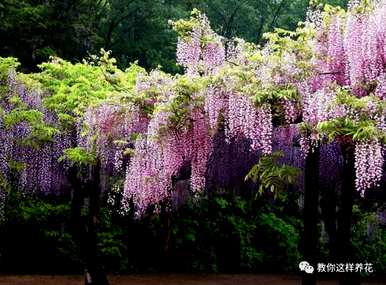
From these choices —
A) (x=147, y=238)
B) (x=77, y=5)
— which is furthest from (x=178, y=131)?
(x=77, y=5)

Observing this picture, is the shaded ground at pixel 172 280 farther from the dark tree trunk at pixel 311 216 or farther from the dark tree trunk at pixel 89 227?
the dark tree trunk at pixel 311 216

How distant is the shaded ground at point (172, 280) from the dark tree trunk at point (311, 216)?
333 inches

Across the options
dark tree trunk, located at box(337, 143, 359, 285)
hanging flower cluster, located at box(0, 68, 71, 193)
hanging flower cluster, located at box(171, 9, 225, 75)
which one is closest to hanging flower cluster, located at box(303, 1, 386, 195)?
dark tree trunk, located at box(337, 143, 359, 285)

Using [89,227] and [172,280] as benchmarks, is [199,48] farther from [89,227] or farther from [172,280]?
[172,280]

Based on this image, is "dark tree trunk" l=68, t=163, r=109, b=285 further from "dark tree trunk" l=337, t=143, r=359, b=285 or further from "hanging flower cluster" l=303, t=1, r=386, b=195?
"hanging flower cluster" l=303, t=1, r=386, b=195

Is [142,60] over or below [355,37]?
over

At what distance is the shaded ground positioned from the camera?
49.4 feet

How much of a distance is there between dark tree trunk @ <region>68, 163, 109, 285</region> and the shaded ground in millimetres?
4157

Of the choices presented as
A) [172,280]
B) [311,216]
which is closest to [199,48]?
[311,216]

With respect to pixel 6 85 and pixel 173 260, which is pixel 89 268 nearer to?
pixel 6 85

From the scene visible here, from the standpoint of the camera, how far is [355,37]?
7016 mm

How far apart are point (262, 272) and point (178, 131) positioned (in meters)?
12.1

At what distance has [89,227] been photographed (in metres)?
11.0

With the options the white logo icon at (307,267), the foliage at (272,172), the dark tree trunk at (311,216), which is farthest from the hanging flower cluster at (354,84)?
the white logo icon at (307,267)
